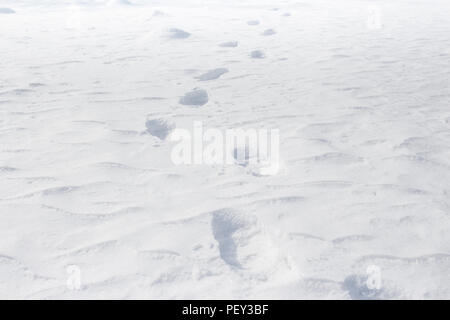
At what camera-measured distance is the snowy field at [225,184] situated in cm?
193

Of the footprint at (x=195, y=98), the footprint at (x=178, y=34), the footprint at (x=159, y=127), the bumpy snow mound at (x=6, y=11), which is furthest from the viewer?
the bumpy snow mound at (x=6, y=11)

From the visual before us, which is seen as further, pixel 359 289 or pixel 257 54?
pixel 257 54

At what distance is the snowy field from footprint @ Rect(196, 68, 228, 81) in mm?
38

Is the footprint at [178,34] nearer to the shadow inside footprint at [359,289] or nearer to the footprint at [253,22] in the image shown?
the footprint at [253,22]

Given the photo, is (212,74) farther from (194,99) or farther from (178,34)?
(178,34)

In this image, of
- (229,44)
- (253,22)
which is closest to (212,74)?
(229,44)

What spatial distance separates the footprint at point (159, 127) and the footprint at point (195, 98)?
61 centimetres

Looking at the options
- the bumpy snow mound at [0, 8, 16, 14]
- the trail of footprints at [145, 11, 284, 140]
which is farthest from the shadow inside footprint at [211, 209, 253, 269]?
the bumpy snow mound at [0, 8, 16, 14]

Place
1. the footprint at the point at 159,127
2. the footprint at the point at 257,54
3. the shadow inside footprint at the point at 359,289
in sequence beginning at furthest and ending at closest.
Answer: the footprint at the point at 257,54 < the footprint at the point at 159,127 < the shadow inside footprint at the point at 359,289

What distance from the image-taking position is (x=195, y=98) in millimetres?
4324

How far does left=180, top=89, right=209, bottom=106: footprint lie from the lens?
4.18 m

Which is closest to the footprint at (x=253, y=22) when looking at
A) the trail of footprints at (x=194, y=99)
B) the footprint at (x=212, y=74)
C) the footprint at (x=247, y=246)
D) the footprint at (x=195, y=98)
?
the trail of footprints at (x=194, y=99)

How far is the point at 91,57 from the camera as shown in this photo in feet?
19.9

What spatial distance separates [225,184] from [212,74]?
2836mm
